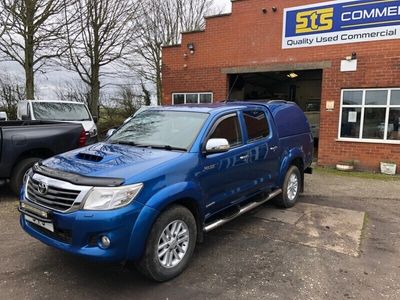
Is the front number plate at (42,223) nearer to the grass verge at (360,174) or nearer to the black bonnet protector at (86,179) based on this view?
the black bonnet protector at (86,179)

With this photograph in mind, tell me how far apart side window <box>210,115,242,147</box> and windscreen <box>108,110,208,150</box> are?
0.24 meters

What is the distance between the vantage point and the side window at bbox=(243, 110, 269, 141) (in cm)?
522

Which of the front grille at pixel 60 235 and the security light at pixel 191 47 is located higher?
the security light at pixel 191 47

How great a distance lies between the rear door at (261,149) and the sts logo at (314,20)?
22.4 feet

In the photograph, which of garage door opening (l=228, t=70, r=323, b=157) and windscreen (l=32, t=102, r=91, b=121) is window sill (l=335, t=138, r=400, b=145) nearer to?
garage door opening (l=228, t=70, r=323, b=157)

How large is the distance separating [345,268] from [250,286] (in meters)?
1.24

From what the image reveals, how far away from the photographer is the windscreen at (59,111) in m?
10.9

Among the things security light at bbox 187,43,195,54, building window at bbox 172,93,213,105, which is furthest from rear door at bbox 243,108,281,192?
security light at bbox 187,43,195,54

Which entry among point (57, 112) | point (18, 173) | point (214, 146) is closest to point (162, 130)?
point (214, 146)

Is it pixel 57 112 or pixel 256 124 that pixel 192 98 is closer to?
pixel 57 112

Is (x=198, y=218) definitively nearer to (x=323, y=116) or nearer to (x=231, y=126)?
(x=231, y=126)

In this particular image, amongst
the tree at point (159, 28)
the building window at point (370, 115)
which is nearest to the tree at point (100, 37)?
the tree at point (159, 28)

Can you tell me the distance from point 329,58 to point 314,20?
1.30 meters

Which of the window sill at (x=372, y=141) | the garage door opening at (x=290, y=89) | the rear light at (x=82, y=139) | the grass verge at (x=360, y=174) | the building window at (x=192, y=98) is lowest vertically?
the grass verge at (x=360, y=174)
